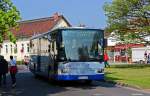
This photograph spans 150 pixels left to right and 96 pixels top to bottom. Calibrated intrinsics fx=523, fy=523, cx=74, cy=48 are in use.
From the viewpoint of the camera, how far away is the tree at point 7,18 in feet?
70.6

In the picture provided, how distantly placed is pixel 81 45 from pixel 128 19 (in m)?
26.7

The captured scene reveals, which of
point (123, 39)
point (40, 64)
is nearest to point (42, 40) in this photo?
point (40, 64)

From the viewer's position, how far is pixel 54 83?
31.7m

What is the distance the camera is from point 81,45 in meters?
28.4

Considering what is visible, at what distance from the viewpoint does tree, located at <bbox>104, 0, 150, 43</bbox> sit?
53406 millimetres

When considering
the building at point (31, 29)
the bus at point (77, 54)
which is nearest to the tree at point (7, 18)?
the bus at point (77, 54)

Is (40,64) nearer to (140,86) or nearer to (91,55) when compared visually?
(91,55)

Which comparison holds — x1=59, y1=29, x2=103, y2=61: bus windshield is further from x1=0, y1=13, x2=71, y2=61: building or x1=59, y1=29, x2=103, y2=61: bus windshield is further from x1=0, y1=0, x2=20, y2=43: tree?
x1=0, y1=13, x2=71, y2=61: building

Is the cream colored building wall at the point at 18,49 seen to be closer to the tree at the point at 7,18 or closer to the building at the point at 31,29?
the building at the point at 31,29

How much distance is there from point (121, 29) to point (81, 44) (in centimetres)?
2599

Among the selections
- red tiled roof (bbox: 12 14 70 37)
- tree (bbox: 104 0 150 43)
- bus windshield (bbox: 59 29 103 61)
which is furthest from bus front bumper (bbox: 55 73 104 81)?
red tiled roof (bbox: 12 14 70 37)

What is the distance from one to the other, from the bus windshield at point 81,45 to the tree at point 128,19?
24742 mm

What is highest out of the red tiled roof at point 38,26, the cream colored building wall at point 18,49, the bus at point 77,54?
the red tiled roof at point 38,26

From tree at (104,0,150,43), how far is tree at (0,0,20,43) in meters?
31.4
